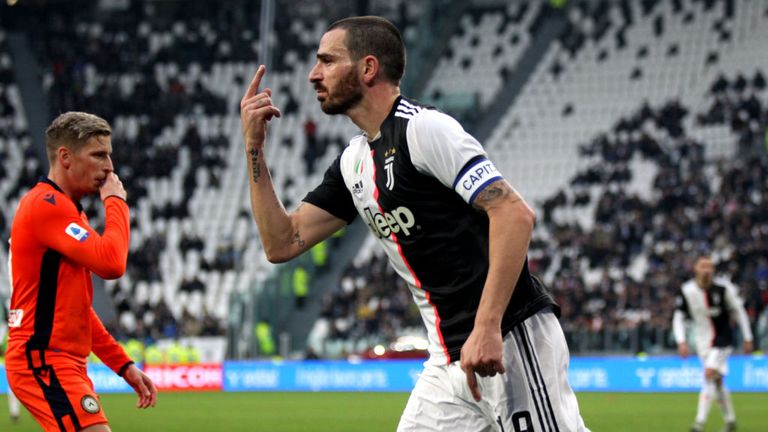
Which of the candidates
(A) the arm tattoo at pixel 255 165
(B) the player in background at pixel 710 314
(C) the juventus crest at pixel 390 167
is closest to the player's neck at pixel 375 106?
(C) the juventus crest at pixel 390 167

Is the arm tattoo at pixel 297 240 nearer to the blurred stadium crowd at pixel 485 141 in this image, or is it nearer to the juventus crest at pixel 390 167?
the juventus crest at pixel 390 167

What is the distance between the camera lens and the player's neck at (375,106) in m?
5.32

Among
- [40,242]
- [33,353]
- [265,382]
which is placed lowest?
[265,382]

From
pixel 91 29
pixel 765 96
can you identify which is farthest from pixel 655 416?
pixel 91 29

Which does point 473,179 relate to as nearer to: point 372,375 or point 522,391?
point 522,391

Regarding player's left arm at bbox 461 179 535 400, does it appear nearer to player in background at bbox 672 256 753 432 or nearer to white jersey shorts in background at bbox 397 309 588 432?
white jersey shorts in background at bbox 397 309 588 432

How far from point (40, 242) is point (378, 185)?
166cm

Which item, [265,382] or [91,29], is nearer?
[265,382]

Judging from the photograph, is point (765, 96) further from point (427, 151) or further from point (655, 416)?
point (427, 151)

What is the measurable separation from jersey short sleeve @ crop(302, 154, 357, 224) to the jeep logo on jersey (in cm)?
47

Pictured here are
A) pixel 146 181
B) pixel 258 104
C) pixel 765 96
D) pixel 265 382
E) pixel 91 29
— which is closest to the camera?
pixel 258 104

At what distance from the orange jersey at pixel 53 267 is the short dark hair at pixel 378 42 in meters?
1.43

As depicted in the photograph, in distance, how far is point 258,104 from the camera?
18.1 feet

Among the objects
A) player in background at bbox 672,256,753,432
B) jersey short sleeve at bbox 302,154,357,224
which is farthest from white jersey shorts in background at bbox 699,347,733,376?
jersey short sleeve at bbox 302,154,357,224
